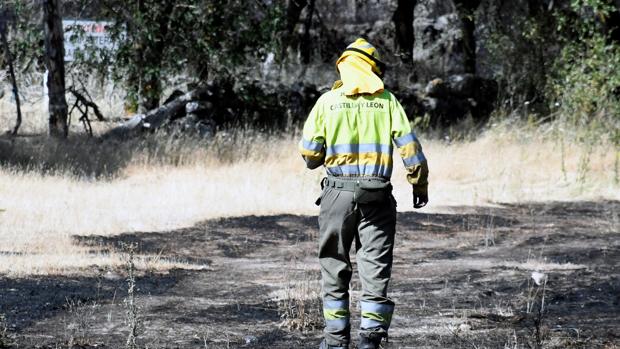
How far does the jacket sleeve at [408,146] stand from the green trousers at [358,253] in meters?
0.18

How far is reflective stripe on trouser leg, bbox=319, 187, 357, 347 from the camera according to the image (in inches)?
241

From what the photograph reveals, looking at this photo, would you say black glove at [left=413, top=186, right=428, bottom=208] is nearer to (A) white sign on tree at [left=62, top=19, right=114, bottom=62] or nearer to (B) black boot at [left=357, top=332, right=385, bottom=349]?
(B) black boot at [left=357, top=332, right=385, bottom=349]

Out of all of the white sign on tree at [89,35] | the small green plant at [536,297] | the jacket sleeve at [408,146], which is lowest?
the small green plant at [536,297]

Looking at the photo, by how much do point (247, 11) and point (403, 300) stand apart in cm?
1449

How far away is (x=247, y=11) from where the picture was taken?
22188 mm

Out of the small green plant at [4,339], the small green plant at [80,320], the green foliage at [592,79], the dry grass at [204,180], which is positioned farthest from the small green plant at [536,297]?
the green foliage at [592,79]

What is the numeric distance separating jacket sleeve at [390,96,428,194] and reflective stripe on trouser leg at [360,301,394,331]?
2.34 feet

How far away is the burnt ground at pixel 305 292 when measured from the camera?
689cm

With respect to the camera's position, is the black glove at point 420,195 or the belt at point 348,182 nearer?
the belt at point 348,182

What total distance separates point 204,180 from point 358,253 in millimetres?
10821

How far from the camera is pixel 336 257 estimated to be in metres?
6.23

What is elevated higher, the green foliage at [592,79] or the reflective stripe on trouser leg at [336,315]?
the green foliage at [592,79]

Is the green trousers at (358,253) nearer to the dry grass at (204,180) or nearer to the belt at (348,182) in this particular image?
the belt at (348,182)

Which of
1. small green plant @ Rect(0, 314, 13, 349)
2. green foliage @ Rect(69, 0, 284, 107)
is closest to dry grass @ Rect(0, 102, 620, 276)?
green foliage @ Rect(69, 0, 284, 107)
